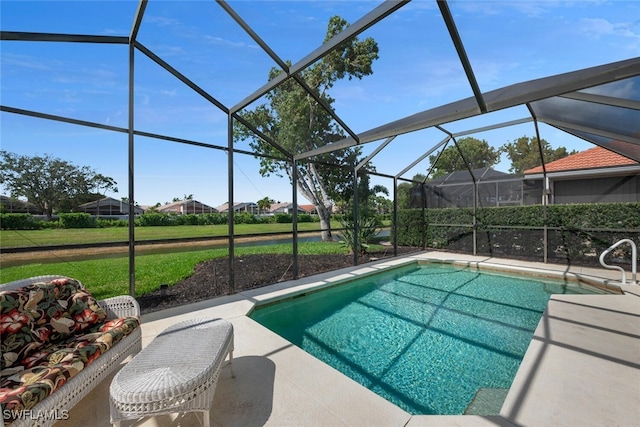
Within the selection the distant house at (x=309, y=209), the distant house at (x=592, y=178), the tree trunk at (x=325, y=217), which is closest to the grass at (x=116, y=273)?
the tree trunk at (x=325, y=217)

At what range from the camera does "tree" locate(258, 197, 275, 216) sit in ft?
27.0

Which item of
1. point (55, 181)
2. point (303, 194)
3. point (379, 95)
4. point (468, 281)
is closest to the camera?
point (55, 181)

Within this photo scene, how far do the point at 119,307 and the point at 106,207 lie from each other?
2.16 m

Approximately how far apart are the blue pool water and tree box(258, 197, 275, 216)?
3.53 m

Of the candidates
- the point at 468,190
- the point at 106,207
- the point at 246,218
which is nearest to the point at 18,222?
the point at 106,207

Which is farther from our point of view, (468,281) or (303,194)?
(303,194)

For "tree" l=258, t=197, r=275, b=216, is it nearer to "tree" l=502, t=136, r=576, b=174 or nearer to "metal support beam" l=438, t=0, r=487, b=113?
"metal support beam" l=438, t=0, r=487, b=113

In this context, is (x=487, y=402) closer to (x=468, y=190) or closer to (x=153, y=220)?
(x=153, y=220)

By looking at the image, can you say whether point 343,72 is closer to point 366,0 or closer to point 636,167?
point 366,0

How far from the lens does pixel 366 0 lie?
3141mm

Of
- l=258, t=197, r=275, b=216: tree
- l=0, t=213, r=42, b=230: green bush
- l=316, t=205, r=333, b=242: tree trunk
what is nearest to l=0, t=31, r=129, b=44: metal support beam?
l=0, t=213, r=42, b=230: green bush

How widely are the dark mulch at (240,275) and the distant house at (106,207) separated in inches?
64.5

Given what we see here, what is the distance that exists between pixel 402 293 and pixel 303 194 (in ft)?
29.6

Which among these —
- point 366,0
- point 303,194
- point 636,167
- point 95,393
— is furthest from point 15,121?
point 636,167
